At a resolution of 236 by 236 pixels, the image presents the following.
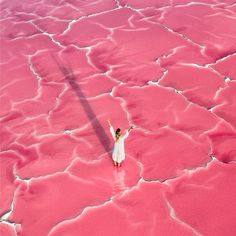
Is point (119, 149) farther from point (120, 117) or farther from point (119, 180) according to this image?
point (120, 117)

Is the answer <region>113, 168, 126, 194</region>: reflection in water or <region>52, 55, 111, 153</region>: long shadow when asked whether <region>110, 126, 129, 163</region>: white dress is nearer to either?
<region>113, 168, 126, 194</region>: reflection in water

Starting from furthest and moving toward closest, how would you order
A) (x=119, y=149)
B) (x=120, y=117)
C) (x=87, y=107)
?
(x=87, y=107), (x=120, y=117), (x=119, y=149)

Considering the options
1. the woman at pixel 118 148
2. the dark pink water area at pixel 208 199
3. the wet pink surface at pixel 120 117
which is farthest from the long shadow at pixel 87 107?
the dark pink water area at pixel 208 199

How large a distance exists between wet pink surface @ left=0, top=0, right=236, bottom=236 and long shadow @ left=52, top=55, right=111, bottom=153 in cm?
2

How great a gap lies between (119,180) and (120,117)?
3.46 feet

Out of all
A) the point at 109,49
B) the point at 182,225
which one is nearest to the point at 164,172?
the point at 182,225

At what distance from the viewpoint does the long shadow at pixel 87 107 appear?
4254 mm

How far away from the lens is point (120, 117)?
4582 millimetres

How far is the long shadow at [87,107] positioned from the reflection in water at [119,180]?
35cm

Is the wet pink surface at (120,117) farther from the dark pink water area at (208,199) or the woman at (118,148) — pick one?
the woman at (118,148)

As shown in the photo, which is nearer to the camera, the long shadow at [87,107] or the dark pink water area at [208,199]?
the dark pink water area at [208,199]

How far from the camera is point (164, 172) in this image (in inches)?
151

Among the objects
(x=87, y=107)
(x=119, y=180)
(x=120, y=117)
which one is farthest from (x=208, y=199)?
(x=87, y=107)

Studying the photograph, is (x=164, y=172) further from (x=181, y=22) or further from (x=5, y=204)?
(x=181, y=22)
